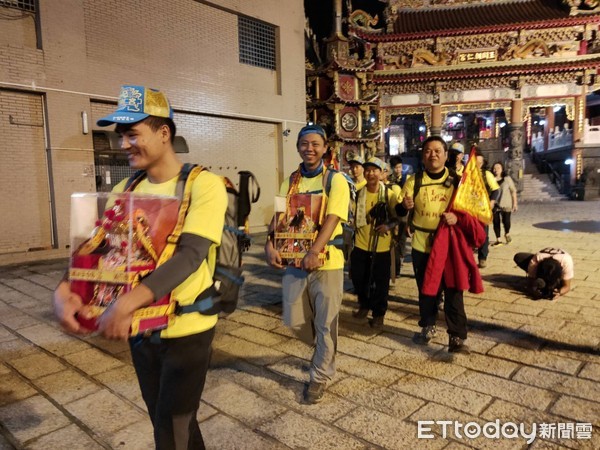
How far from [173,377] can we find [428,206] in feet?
10.1

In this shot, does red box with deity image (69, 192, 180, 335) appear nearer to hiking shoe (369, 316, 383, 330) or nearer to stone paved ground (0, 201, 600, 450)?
stone paved ground (0, 201, 600, 450)

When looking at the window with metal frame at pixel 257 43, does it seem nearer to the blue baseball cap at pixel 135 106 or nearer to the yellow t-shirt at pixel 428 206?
the yellow t-shirt at pixel 428 206

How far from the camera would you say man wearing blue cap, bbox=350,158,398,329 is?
15.8 feet

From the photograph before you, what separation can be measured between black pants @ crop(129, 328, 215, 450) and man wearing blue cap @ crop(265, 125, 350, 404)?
1301 millimetres

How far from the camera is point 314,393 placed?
10.2 ft

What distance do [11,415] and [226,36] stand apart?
12.1 meters

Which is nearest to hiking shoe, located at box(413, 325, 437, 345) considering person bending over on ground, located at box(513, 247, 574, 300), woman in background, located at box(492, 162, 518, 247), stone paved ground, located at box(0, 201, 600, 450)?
stone paved ground, located at box(0, 201, 600, 450)

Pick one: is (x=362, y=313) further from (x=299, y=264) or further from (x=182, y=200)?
(x=182, y=200)

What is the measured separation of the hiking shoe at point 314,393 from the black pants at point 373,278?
6.12ft

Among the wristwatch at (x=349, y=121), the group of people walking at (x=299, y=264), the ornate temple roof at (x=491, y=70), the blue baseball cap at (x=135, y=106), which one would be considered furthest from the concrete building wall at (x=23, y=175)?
the ornate temple roof at (x=491, y=70)

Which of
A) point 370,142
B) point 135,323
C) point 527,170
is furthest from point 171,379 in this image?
point 527,170

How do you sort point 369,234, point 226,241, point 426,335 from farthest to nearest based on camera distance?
point 369,234
point 426,335
point 226,241

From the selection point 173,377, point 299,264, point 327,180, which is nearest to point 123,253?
point 173,377

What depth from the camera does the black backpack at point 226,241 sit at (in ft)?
5.81
